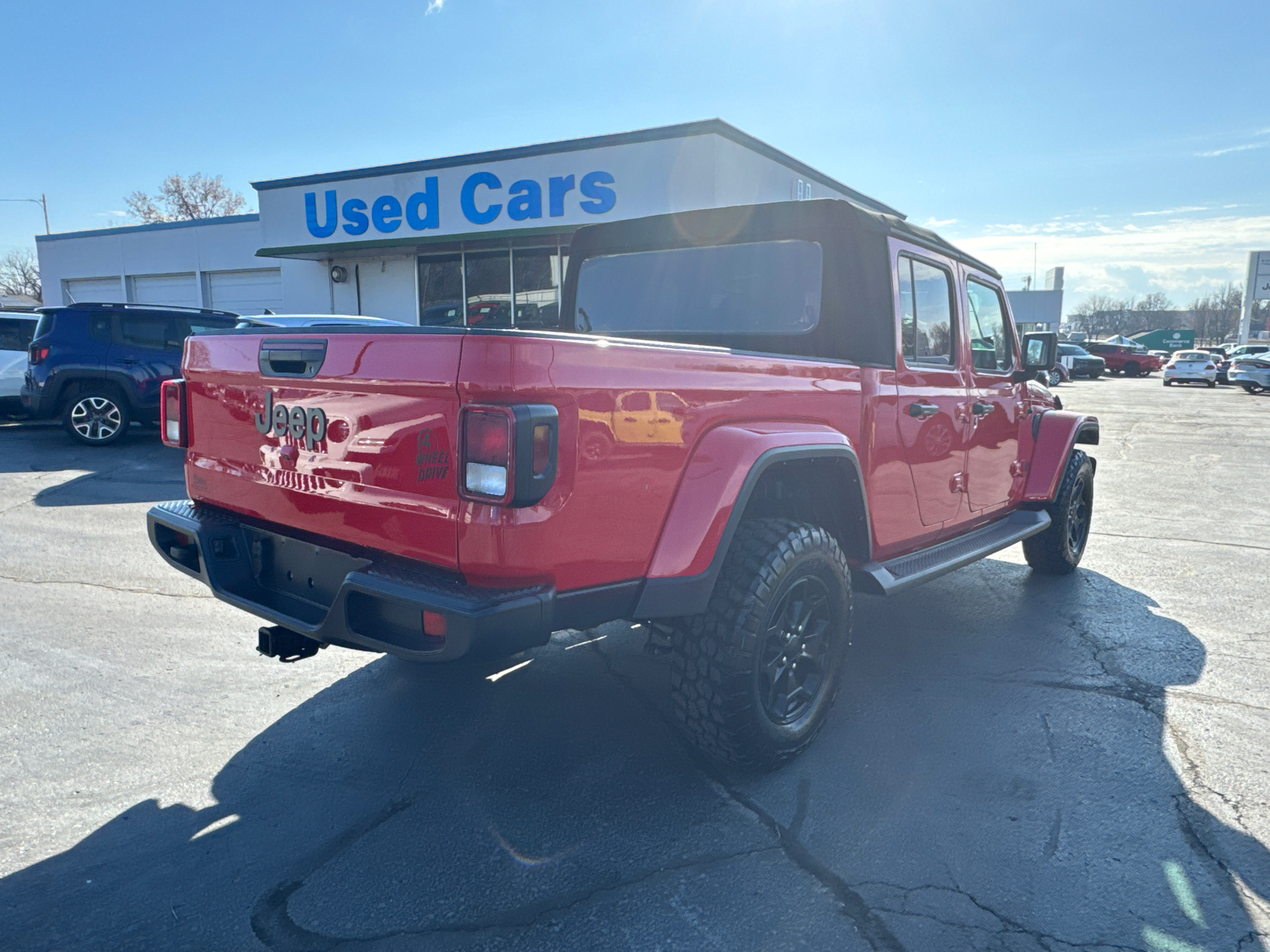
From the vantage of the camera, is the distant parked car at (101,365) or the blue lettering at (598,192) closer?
the distant parked car at (101,365)

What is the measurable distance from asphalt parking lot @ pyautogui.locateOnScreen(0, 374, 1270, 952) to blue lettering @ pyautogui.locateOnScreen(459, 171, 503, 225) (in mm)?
12514

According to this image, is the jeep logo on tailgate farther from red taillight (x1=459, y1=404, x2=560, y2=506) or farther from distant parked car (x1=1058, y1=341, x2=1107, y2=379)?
distant parked car (x1=1058, y1=341, x2=1107, y2=379)

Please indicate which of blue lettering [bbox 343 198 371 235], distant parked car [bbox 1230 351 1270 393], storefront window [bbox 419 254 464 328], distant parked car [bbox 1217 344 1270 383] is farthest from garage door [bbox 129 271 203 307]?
distant parked car [bbox 1217 344 1270 383]

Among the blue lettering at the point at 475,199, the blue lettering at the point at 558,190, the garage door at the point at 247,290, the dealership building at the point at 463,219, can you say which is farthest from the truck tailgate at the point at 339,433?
the garage door at the point at 247,290

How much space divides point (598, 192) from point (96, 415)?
8671 mm

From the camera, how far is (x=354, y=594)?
244 cm

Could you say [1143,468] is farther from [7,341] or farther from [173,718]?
[7,341]

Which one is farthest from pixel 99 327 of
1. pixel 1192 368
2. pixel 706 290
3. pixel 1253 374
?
pixel 1192 368

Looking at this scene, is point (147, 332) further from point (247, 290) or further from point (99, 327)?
point (247, 290)

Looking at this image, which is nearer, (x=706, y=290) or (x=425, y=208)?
(x=706, y=290)

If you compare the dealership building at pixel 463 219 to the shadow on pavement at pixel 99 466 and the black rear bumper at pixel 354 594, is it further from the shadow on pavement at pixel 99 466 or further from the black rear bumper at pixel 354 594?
the black rear bumper at pixel 354 594

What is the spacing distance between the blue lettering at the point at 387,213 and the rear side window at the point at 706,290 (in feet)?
45.9

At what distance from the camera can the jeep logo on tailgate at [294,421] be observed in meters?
2.70

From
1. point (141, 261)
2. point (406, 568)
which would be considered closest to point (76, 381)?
point (406, 568)
